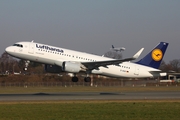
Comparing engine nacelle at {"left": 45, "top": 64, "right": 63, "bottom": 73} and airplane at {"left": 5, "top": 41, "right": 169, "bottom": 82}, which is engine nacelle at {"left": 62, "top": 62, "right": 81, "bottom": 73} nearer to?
airplane at {"left": 5, "top": 41, "right": 169, "bottom": 82}

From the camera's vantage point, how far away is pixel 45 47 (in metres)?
46.0

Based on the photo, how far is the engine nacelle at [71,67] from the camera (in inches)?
1836

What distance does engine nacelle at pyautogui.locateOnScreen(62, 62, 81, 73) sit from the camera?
46.6 meters

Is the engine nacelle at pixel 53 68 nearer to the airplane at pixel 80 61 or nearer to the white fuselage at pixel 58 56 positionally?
the airplane at pixel 80 61

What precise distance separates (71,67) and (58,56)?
1951 millimetres

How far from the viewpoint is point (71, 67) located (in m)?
47.1

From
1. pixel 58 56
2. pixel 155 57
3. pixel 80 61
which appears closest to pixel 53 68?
pixel 58 56
